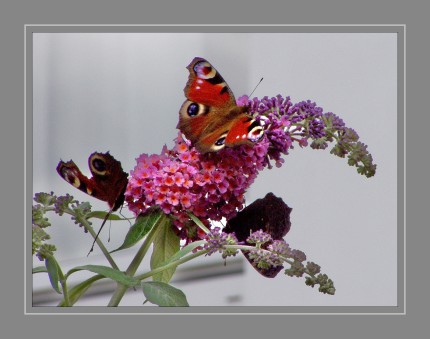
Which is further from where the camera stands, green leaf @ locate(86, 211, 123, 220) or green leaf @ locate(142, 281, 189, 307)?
green leaf @ locate(86, 211, 123, 220)

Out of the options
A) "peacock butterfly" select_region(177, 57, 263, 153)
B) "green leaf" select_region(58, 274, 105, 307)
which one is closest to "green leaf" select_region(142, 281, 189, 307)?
"green leaf" select_region(58, 274, 105, 307)

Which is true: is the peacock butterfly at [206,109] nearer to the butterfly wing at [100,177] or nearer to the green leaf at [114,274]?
the butterfly wing at [100,177]

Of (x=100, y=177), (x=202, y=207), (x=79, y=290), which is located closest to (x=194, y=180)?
(x=202, y=207)

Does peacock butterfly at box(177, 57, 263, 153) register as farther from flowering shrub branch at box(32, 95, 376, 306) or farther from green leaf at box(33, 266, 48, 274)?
green leaf at box(33, 266, 48, 274)

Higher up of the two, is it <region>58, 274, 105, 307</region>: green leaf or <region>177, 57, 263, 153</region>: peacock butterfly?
<region>177, 57, 263, 153</region>: peacock butterfly

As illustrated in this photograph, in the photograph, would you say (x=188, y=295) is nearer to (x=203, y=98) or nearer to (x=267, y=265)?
(x=267, y=265)

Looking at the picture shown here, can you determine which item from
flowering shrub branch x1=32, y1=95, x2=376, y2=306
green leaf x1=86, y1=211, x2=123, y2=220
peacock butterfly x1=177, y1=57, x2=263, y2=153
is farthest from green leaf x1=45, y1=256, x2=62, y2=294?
peacock butterfly x1=177, y1=57, x2=263, y2=153

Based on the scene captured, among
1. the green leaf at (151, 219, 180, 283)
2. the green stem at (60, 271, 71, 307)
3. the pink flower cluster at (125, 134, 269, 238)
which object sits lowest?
the green stem at (60, 271, 71, 307)
